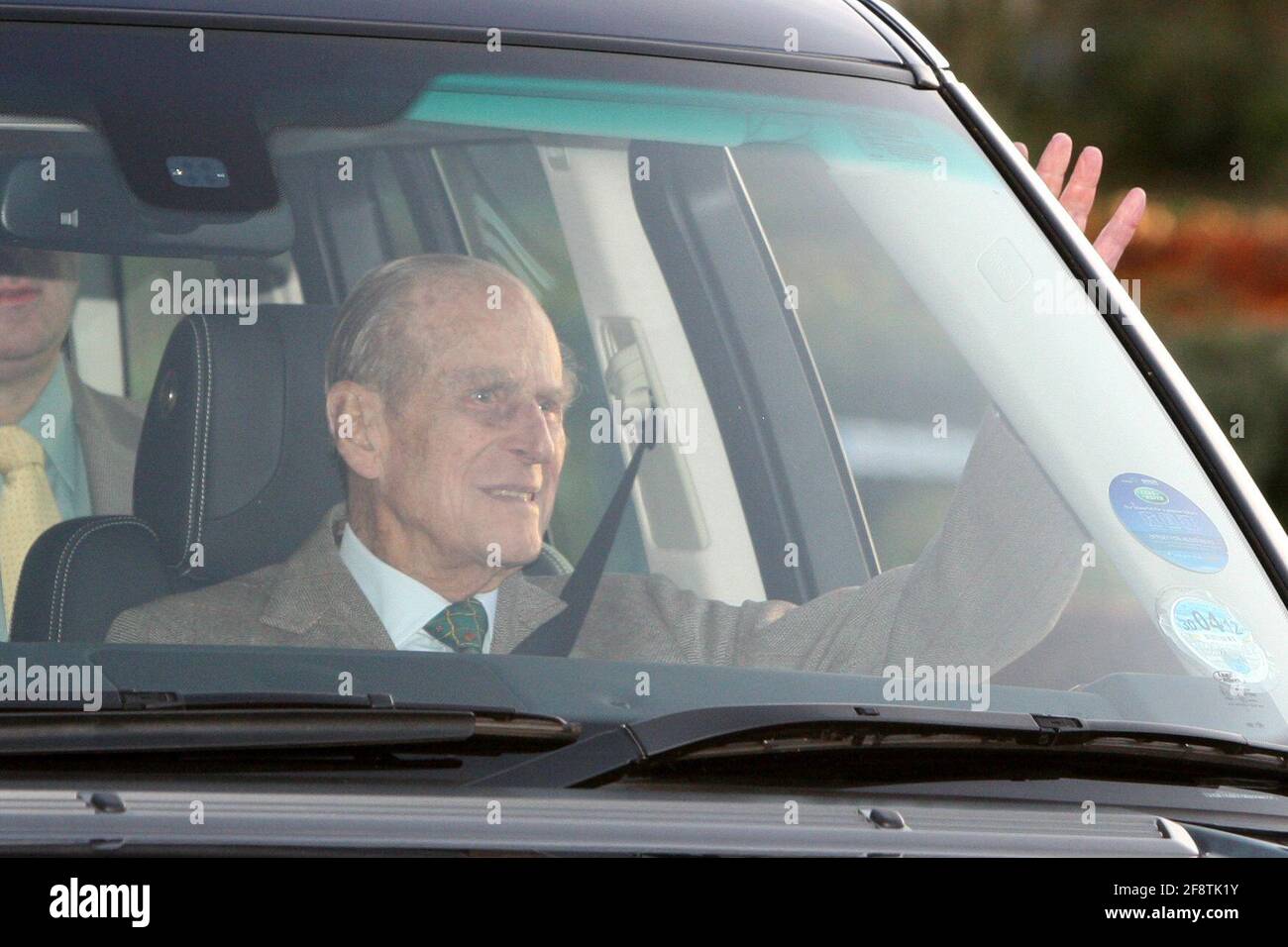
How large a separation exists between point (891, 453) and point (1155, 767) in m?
2.51

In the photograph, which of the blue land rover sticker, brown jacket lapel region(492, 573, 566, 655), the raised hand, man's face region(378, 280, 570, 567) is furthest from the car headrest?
the raised hand

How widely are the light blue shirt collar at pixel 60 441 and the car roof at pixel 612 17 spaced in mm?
546

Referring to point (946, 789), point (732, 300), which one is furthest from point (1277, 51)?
point (946, 789)

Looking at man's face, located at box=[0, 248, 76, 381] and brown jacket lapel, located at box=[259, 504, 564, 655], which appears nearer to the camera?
brown jacket lapel, located at box=[259, 504, 564, 655]

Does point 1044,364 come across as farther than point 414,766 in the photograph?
Yes

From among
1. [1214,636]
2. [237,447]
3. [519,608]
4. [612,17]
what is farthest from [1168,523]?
[237,447]

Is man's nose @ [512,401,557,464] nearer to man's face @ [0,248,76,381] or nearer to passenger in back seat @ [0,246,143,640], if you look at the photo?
passenger in back seat @ [0,246,143,640]

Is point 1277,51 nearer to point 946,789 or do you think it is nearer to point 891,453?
point 891,453

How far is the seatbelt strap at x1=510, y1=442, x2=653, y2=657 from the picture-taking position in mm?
2049

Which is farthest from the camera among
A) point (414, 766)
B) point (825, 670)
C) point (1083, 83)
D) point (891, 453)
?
point (1083, 83)

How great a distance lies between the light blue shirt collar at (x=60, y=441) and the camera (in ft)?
7.68

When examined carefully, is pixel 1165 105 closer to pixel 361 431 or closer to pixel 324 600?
pixel 361 431

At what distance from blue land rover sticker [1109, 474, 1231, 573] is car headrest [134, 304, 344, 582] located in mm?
862

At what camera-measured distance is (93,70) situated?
2111 mm
